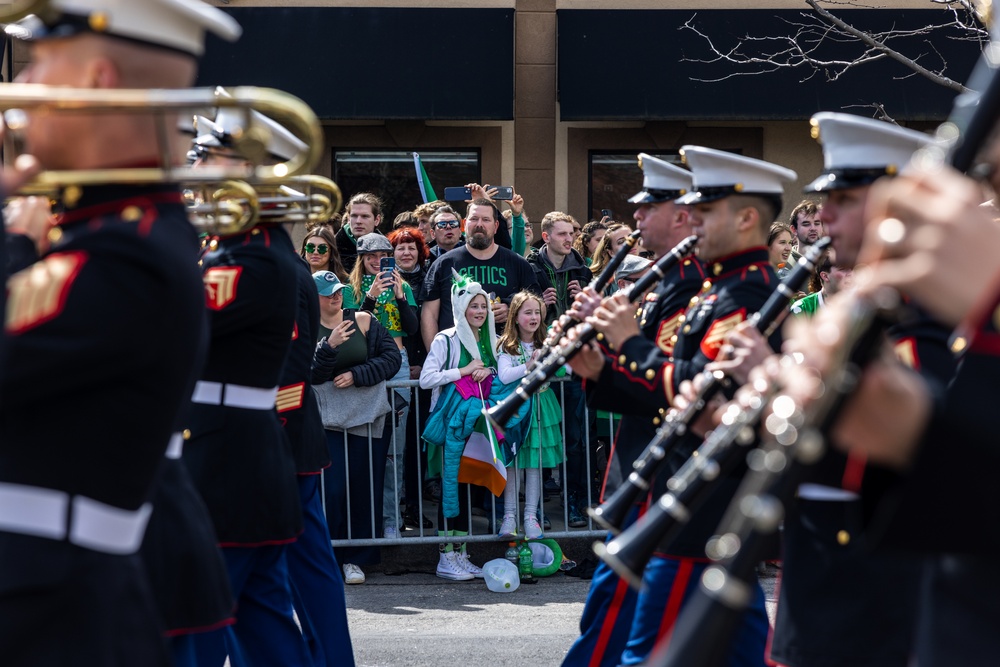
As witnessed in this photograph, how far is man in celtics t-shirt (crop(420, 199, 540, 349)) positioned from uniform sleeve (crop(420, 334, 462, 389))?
1.94ft

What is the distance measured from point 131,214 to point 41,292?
258mm

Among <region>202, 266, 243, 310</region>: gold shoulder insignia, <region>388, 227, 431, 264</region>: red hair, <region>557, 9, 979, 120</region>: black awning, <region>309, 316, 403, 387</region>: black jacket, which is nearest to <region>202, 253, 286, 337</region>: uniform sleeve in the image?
<region>202, 266, 243, 310</region>: gold shoulder insignia

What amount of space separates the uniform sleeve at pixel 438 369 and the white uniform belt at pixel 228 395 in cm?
315

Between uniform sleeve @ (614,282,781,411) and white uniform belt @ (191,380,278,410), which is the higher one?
uniform sleeve @ (614,282,781,411)

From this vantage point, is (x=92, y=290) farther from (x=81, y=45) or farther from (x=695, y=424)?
(x=695, y=424)

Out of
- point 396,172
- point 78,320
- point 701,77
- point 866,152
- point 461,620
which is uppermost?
point 701,77

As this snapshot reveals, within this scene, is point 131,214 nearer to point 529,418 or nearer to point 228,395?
point 228,395

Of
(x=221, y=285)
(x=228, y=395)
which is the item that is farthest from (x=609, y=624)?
(x=221, y=285)

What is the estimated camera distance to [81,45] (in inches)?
97.0

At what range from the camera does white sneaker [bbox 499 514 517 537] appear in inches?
299

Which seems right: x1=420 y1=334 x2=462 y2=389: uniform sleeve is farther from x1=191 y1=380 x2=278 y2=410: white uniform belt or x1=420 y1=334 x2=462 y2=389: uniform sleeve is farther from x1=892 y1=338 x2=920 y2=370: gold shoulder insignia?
x1=892 y1=338 x2=920 y2=370: gold shoulder insignia

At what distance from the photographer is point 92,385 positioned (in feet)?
7.80

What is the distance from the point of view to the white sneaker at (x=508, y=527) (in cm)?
760

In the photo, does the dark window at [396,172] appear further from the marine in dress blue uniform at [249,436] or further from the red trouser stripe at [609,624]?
the red trouser stripe at [609,624]
